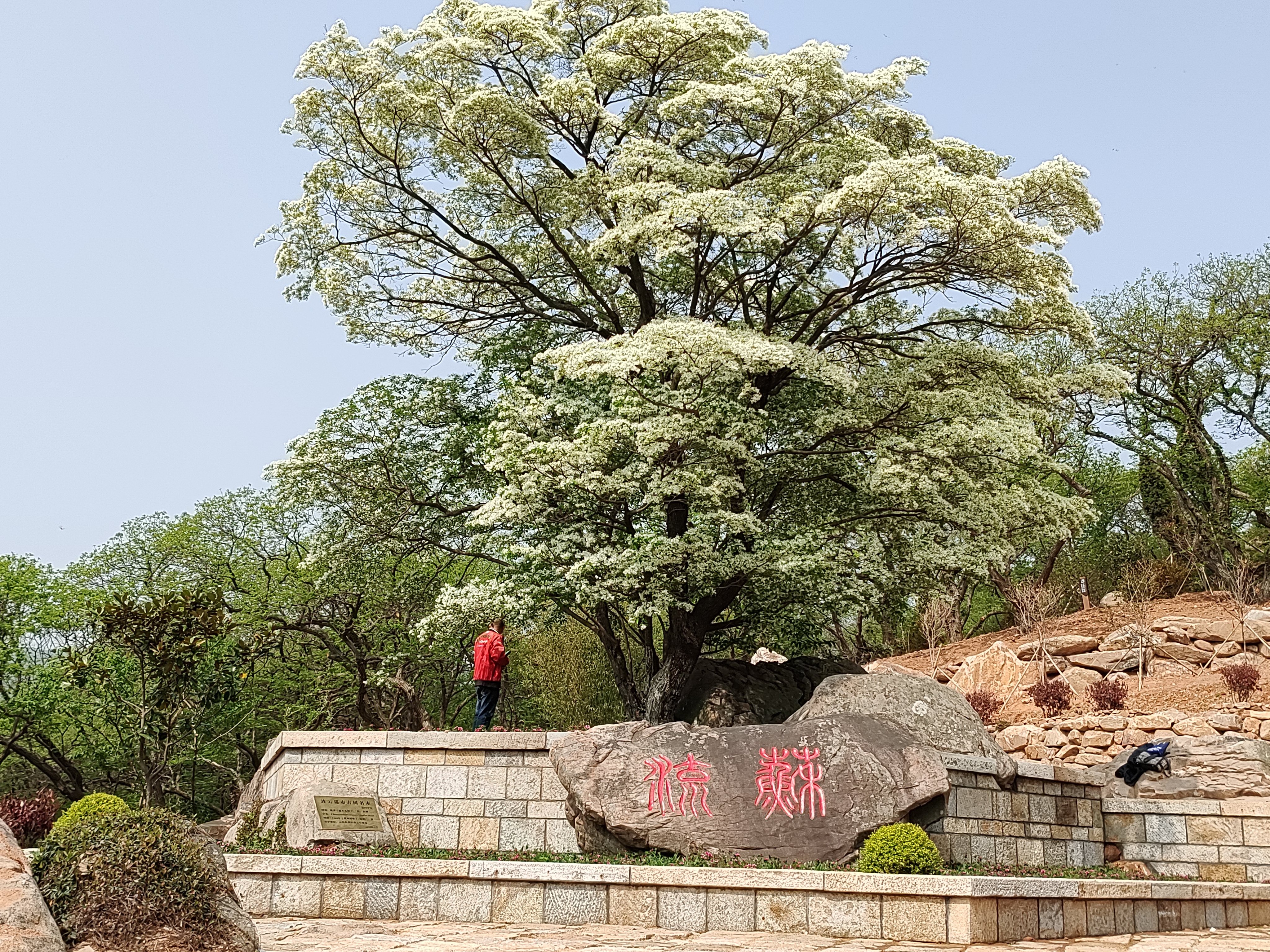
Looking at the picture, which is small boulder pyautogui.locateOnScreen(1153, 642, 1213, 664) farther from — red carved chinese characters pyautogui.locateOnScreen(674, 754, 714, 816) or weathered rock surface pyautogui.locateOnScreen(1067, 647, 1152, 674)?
red carved chinese characters pyautogui.locateOnScreen(674, 754, 714, 816)

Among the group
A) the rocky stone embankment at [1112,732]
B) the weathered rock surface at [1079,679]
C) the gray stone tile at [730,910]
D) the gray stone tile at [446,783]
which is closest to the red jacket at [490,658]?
the gray stone tile at [446,783]

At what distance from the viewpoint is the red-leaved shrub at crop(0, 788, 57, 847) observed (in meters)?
17.0

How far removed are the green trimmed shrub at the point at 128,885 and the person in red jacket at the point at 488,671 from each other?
26.7 ft

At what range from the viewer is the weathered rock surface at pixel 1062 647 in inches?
969

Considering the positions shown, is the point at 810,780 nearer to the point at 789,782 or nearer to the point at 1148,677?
the point at 789,782

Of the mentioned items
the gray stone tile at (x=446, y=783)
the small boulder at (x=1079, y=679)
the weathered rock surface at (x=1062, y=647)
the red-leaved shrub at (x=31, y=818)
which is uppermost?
the weathered rock surface at (x=1062, y=647)

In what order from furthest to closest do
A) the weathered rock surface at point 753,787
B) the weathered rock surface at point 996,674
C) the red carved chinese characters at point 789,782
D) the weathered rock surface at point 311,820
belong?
the weathered rock surface at point 996,674, the weathered rock surface at point 311,820, the red carved chinese characters at point 789,782, the weathered rock surface at point 753,787

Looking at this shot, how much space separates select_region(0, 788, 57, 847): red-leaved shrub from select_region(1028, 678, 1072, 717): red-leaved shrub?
17052 millimetres

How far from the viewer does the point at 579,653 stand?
1133 inches

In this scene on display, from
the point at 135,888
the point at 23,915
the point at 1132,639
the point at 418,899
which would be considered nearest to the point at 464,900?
the point at 418,899

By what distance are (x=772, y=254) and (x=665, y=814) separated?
8.56 metres

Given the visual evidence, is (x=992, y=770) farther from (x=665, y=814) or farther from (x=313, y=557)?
(x=313, y=557)

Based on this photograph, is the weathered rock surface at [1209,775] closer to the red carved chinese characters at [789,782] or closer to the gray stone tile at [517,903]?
the red carved chinese characters at [789,782]

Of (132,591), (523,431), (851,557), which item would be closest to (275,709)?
(132,591)
